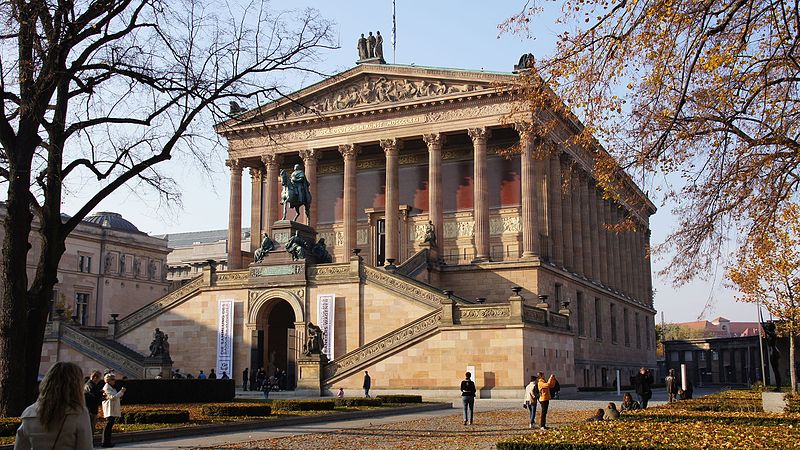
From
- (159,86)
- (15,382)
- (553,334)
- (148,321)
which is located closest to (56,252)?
(15,382)

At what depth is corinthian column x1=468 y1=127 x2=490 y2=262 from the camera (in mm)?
62719

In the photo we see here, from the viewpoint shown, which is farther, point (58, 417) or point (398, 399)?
point (398, 399)

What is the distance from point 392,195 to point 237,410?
39193 millimetres

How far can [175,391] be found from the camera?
3578 centimetres

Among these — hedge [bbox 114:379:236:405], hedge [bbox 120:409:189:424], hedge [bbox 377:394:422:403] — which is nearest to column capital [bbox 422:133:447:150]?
hedge [bbox 377:394:422:403]

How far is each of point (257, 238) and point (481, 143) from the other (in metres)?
20.9

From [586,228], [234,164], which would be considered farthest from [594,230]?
[234,164]

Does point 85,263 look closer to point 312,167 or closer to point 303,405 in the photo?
point 312,167

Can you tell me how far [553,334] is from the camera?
157 ft

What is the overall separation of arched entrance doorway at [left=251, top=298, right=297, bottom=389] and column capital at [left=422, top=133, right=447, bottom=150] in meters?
16.5

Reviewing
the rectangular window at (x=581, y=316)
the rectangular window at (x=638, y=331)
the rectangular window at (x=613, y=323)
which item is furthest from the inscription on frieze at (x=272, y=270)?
the rectangular window at (x=638, y=331)

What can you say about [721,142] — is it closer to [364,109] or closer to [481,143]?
[481,143]

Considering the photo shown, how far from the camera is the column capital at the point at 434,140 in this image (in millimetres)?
64875

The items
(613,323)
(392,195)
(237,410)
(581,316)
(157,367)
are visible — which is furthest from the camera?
(613,323)
